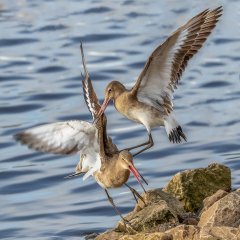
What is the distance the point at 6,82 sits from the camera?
1989 centimetres

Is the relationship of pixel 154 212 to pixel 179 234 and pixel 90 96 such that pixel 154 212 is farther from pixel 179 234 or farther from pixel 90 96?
pixel 90 96

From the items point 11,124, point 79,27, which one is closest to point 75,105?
point 11,124

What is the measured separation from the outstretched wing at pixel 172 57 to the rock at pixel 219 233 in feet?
10.3

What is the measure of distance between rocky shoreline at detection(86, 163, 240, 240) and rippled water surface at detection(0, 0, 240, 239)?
5.32 ft

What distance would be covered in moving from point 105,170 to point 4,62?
1033 cm

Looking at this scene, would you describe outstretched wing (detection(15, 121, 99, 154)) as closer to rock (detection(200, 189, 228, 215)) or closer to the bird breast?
the bird breast

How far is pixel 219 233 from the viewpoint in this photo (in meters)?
9.32

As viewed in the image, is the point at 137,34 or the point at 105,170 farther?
the point at 137,34

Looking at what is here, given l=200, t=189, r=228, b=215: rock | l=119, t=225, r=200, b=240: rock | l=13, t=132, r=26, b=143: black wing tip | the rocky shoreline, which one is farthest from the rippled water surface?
l=119, t=225, r=200, b=240: rock

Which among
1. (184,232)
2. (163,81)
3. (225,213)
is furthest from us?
(163,81)

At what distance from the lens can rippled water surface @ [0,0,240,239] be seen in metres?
14.0

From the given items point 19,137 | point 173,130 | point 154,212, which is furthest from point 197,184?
point 19,137

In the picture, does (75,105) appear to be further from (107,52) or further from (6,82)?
(107,52)

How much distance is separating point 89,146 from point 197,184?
1.09 m
